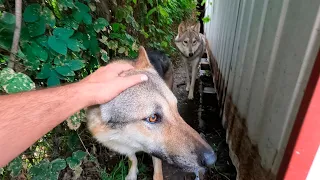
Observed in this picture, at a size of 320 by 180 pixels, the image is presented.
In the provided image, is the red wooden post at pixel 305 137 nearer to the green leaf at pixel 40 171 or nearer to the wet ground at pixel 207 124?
the wet ground at pixel 207 124

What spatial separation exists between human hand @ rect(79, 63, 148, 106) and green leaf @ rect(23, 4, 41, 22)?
0.57 meters

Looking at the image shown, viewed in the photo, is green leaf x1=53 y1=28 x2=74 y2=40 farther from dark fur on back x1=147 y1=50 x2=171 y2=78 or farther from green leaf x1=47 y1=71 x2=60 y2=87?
dark fur on back x1=147 y1=50 x2=171 y2=78

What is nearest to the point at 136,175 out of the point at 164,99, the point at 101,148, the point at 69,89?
the point at 101,148

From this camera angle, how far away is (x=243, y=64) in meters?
2.49

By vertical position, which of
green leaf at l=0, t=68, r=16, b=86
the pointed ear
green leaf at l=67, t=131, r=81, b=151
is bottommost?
green leaf at l=67, t=131, r=81, b=151

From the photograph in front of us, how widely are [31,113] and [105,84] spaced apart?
1.55 feet

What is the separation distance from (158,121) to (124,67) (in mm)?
578

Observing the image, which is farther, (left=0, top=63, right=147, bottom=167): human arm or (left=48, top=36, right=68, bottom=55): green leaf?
(left=48, top=36, right=68, bottom=55): green leaf

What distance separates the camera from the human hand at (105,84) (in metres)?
Result: 1.49

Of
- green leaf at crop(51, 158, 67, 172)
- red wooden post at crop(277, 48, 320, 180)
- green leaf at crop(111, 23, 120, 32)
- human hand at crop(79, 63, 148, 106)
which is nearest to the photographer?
red wooden post at crop(277, 48, 320, 180)

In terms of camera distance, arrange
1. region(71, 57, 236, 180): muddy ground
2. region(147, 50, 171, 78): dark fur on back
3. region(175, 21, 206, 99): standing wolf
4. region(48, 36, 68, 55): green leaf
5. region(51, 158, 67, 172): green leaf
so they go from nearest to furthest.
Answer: region(48, 36, 68, 55): green leaf
region(51, 158, 67, 172): green leaf
region(71, 57, 236, 180): muddy ground
region(147, 50, 171, 78): dark fur on back
region(175, 21, 206, 99): standing wolf

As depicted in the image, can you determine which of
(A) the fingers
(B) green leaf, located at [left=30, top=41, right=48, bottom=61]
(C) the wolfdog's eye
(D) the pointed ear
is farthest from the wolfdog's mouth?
(B) green leaf, located at [left=30, top=41, right=48, bottom=61]

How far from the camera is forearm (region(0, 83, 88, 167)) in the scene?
45.8 inches

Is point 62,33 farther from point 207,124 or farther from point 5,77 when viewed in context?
point 207,124
